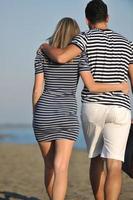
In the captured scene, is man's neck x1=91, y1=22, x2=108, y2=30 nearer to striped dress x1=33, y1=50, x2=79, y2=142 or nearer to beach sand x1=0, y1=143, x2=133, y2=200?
striped dress x1=33, y1=50, x2=79, y2=142

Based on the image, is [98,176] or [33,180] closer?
[98,176]

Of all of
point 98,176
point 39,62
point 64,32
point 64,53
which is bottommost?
point 98,176

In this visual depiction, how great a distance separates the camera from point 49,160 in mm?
4629

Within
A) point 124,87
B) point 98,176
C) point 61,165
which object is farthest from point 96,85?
point 98,176

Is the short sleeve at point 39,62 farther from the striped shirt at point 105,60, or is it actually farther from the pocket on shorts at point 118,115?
the pocket on shorts at point 118,115

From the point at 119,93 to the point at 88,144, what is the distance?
19.3 inches

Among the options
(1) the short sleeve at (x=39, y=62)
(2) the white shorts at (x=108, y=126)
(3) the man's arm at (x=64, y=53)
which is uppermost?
(3) the man's arm at (x=64, y=53)

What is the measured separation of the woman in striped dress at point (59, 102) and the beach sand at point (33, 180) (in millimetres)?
2038

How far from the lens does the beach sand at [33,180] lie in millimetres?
6680

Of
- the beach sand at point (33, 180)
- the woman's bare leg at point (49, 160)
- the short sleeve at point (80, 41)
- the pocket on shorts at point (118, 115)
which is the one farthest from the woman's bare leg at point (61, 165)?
the beach sand at point (33, 180)

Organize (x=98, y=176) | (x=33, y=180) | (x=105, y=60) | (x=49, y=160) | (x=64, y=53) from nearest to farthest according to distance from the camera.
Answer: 1. (x=64, y=53)
2. (x=105, y=60)
3. (x=49, y=160)
4. (x=98, y=176)
5. (x=33, y=180)

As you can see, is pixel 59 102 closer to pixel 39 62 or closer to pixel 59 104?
pixel 59 104

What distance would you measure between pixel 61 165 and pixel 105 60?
2.84 feet

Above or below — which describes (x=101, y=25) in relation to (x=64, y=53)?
above
